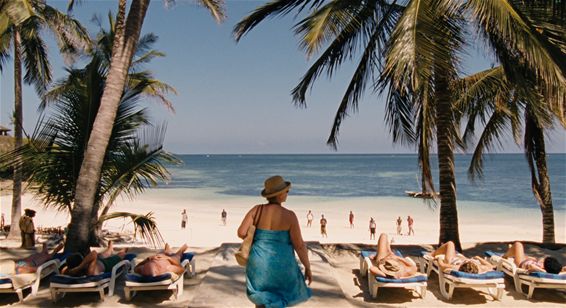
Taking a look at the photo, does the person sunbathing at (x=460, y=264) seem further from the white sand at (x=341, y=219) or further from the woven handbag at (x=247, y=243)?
the white sand at (x=341, y=219)

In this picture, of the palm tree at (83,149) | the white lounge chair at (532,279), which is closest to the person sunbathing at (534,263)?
the white lounge chair at (532,279)

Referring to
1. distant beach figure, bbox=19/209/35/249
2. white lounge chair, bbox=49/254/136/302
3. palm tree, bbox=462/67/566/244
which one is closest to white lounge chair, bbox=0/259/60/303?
white lounge chair, bbox=49/254/136/302

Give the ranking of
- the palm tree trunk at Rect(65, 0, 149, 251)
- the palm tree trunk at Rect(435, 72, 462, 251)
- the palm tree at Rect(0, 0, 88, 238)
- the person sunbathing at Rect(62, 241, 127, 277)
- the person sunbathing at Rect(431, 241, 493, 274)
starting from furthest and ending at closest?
the palm tree at Rect(0, 0, 88, 238) → the palm tree trunk at Rect(435, 72, 462, 251) → the palm tree trunk at Rect(65, 0, 149, 251) → the person sunbathing at Rect(431, 241, 493, 274) → the person sunbathing at Rect(62, 241, 127, 277)

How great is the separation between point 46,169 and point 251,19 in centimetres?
457

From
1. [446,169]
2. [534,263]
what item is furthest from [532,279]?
[446,169]

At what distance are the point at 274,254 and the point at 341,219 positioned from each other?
25.7m

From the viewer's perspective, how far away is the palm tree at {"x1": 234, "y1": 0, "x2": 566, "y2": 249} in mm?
5352

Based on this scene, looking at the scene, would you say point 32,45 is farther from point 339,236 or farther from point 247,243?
point 339,236

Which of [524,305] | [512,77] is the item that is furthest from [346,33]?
[524,305]

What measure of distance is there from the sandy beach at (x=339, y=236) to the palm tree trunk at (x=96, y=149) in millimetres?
886

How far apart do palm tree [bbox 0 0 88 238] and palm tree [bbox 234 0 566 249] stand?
7650mm

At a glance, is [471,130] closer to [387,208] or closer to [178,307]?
[178,307]

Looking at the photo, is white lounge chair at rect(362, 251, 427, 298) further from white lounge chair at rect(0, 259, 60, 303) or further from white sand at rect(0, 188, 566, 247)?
white sand at rect(0, 188, 566, 247)

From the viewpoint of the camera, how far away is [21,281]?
5.40m
